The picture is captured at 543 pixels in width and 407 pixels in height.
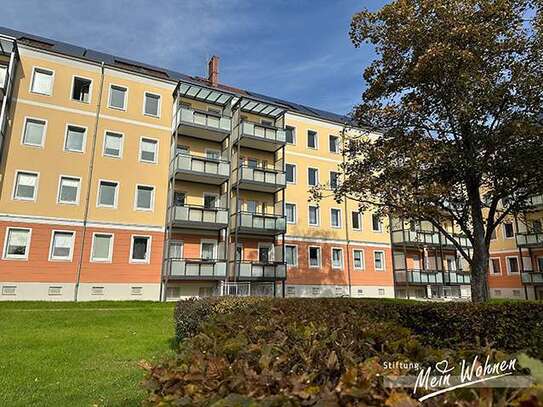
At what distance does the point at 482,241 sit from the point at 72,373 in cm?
1112

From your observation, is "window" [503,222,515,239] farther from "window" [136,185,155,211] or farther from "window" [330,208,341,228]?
"window" [136,185,155,211]

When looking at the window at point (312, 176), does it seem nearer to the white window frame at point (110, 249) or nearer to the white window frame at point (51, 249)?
the white window frame at point (110, 249)

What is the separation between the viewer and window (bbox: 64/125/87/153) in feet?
77.3

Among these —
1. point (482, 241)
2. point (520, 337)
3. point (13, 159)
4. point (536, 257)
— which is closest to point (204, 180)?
point (13, 159)

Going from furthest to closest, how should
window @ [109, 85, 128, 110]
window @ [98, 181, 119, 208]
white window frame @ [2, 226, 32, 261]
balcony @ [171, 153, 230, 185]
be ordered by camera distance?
1. window @ [109, 85, 128, 110]
2. balcony @ [171, 153, 230, 185]
3. window @ [98, 181, 119, 208]
4. white window frame @ [2, 226, 32, 261]

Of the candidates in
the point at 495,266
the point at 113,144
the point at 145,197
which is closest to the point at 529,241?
the point at 495,266

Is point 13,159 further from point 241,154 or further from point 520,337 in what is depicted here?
point 520,337

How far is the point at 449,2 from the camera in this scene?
36.3 ft

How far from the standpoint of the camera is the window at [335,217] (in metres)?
32.1

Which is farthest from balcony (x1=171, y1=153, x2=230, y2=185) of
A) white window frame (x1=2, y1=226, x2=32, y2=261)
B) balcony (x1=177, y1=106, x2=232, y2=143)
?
white window frame (x1=2, y1=226, x2=32, y2=261)

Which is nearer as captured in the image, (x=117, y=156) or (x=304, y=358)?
(x=304, y=358)

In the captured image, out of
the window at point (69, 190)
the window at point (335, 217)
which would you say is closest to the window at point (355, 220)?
the window at point (335, 217)

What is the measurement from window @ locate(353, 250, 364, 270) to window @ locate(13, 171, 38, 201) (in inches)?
906

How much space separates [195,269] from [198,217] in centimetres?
322
